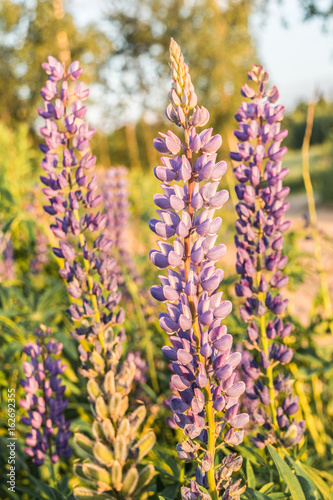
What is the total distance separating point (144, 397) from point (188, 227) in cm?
145

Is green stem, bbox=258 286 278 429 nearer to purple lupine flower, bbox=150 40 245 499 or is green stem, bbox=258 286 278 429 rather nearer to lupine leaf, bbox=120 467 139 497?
purple lupine flower, bbox=150 40 245 499

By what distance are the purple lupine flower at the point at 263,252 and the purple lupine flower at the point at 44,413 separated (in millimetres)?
561

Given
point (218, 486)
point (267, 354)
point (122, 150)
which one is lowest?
point (218, 486)

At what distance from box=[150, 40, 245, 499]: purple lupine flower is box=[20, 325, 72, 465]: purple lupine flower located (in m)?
0.62

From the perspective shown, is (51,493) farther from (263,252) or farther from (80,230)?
(263,252)

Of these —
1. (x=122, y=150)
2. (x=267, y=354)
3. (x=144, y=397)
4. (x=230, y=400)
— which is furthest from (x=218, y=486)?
(x=122, y=150)

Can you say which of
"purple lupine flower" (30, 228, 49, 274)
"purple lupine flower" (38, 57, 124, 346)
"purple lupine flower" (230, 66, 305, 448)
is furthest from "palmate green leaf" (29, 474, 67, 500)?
"purple lupine flower" (30, 228, 49, 274)

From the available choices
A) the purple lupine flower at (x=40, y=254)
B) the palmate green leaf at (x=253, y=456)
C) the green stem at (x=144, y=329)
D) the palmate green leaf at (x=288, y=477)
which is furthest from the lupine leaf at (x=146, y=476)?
the purple lupine flower at (x=40, y=254)

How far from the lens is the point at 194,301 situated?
0.83m

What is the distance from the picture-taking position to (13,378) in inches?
88.4

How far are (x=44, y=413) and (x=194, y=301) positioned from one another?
78cm

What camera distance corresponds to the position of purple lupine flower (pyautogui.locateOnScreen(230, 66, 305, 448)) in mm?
1170

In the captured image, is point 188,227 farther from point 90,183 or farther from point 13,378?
point 13,378

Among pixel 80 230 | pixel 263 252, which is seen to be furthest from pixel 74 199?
pixel 263 252
